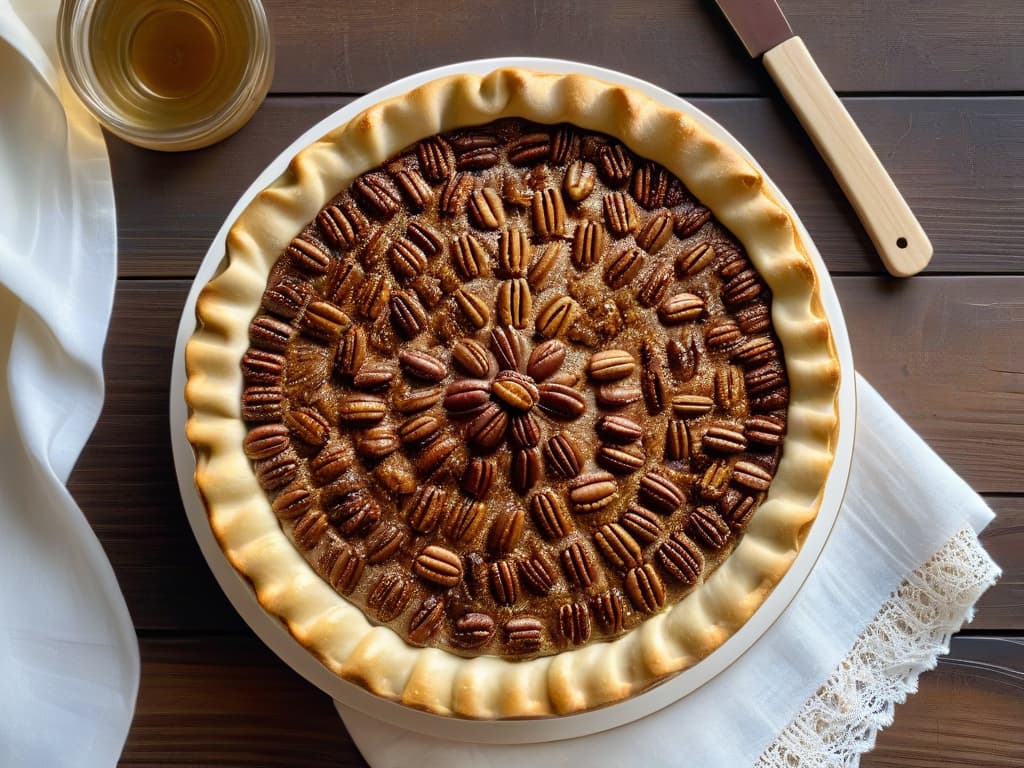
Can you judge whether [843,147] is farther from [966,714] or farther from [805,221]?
[966,714]

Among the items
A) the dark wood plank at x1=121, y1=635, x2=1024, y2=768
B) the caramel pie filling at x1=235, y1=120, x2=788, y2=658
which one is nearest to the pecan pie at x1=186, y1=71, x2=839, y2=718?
the caramel pie filling at x1=235, y1=120, x2=788, y2=658

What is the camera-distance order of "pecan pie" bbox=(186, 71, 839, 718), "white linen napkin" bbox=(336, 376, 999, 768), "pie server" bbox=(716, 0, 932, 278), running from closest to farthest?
"pecan pie" bbox=(186, 71, 839, 718)
"white linen napkin" bbox=(336, 376, 999, 768)
"pie server" bbox=(716, 0, 932, 278)

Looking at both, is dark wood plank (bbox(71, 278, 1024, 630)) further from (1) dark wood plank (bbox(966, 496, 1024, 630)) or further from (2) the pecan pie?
(2) the pecan pie

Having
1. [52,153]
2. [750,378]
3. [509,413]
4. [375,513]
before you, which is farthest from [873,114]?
[52,153]

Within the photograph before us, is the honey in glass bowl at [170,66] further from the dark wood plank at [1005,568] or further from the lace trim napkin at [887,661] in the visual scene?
the dark wood plank at [1005,568]

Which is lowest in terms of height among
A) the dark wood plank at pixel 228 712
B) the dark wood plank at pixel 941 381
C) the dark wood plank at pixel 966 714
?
the dark wood plank at pixel 228 712

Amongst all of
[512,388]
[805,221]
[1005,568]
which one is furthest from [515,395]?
[1005,568]

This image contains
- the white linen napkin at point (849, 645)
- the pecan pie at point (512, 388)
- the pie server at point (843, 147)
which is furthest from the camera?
the pie server at point (843, 147)

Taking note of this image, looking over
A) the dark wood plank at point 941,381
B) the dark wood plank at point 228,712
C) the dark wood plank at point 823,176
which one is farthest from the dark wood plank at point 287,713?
the dark wood plank at point 823,176
